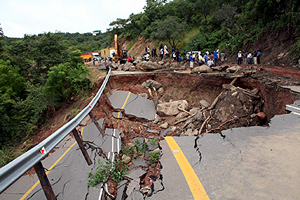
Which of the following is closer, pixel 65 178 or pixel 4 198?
pixel 4 198

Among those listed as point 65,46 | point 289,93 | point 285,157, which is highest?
point 65,46

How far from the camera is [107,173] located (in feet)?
13.0

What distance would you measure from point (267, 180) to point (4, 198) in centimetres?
500

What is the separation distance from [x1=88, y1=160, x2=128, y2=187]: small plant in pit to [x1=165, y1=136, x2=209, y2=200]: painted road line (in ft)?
4.43

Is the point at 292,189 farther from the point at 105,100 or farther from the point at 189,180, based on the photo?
the point at 105,100

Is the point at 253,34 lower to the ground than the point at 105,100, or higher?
higher

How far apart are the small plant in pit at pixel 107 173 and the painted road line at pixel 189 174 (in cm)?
135

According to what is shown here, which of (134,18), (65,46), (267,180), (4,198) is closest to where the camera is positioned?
(267,180)

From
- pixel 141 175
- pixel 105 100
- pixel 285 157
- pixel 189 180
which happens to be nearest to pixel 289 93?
pixel 285 157

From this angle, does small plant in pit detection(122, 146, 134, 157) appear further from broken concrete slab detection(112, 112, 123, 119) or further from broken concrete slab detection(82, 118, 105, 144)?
broken concrete slab detection(112, 112, 123, 119)

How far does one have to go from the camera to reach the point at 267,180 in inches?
119

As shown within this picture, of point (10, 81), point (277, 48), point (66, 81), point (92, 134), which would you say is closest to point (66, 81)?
point (66, 81)

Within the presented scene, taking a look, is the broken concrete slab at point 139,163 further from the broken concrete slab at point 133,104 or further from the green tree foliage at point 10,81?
the green tree foliage at point 10,81

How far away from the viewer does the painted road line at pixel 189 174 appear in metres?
2.91
